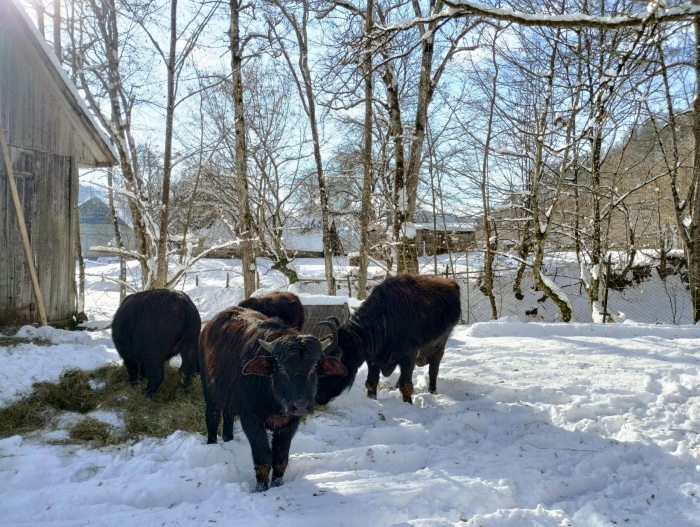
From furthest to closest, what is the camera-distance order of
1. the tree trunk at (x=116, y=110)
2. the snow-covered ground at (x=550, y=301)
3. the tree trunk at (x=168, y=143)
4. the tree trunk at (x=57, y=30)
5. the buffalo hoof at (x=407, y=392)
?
the snow-covered ground at (x=550, y=301), the tree trunk at (x=57, y=30), the tree trunk at (x=116, y=110), the tree trunk at (x=168, y=143), the buffalo hoof at (x=407, y=392)

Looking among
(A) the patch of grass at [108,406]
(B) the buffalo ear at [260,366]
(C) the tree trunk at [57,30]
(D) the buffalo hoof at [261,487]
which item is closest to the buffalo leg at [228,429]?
(A) the patch of grass at [108,406]

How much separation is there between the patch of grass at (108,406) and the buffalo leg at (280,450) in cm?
118

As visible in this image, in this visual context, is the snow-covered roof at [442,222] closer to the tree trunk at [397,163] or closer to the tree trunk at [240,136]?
the tree trunk at [397,163]

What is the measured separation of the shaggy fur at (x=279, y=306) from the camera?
587 centimetres

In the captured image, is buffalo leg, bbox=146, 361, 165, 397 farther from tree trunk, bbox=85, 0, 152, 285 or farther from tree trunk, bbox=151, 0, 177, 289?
tree trunk, bbox=85, 0, 152, 285

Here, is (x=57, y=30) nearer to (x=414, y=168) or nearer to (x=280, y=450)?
(x=414, y=168)

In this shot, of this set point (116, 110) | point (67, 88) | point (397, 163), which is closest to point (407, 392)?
point (67, 88)

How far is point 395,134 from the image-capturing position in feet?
45.6

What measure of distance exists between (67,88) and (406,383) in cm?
869

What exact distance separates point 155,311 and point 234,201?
18.3 metres

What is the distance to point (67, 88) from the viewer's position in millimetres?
9734

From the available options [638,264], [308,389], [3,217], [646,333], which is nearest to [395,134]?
[646,333]

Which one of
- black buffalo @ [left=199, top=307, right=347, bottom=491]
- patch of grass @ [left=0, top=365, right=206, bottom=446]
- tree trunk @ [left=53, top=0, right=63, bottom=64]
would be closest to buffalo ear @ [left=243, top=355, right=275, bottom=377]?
black buffalo @ [left=199, top=307, right=347, bottom=491]

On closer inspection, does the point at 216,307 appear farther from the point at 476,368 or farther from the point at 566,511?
the point at 566,511
